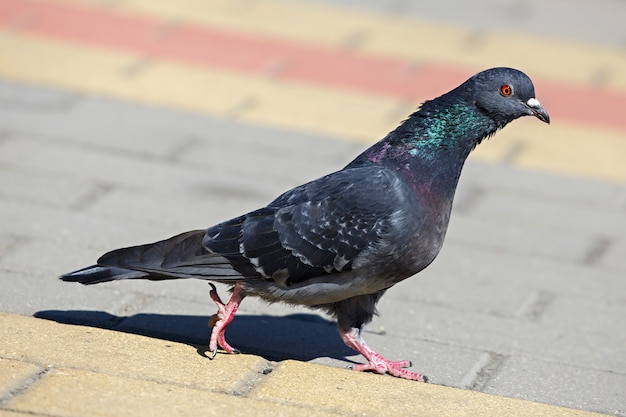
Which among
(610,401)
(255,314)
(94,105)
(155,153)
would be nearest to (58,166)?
(155,153)

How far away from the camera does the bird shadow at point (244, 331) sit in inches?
169

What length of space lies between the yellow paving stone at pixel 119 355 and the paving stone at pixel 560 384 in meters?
0.94

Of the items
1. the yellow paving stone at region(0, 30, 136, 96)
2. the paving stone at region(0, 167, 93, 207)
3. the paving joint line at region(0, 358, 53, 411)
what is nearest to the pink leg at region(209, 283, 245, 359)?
the paving joint line at region(0, 358, 53, 411)

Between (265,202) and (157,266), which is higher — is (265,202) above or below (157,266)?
above

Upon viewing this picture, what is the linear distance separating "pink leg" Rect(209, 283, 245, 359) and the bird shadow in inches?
3.8

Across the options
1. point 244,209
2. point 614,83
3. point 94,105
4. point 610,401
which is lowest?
point 610,401

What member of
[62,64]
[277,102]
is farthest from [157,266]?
[62,64]

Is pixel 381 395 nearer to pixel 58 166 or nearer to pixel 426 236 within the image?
pixel 426 236

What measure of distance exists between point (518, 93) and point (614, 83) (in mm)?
4442

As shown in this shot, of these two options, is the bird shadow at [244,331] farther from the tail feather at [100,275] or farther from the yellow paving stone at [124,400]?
the yellow paving stone at [124,400]

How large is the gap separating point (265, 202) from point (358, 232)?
2.12 meters

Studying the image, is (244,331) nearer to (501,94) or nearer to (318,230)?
(318,230)

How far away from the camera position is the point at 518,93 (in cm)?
406

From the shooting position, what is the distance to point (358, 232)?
13.0 ft
